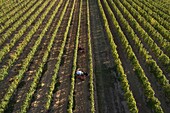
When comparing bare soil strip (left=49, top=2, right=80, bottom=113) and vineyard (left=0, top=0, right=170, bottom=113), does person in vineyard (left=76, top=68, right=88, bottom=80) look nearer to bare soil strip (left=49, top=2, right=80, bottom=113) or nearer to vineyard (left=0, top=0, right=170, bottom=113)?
vineyard (left=0, top=0, right=170, bottom=113)

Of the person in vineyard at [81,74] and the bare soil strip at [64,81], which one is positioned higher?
the person in vineyard at [81,74]

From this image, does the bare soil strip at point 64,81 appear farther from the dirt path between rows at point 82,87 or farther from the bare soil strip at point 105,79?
the bare soil strip at point 105,79

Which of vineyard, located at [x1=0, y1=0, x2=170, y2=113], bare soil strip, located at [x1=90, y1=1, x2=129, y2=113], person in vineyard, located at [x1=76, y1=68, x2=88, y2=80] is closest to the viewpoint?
bare soil strip, located at [x1=90, y1=1, x2=129, y2=113]

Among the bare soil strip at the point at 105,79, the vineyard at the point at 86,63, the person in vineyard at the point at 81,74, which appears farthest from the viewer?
the person in vineyard at the point at 81,74

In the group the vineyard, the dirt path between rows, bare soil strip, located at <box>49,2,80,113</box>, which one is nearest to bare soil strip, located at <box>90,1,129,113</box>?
the vineyard

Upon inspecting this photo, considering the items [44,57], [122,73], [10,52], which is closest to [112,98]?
[122,73]

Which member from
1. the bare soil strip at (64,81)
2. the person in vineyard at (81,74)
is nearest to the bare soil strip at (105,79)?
the person in vineyard at (81,74)

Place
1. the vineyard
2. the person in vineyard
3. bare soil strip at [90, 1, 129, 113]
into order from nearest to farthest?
bare soil strip at [90, 1, 129, 113] → the vineyard → the person in vineyard

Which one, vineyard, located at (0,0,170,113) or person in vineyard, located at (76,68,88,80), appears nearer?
vineyard, located at (0,0,170,113)

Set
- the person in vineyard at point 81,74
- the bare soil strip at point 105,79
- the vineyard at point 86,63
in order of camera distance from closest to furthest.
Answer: the bare soil strip at point 105,79 < the vineyard at point 86,63 < the person in vineyard at point 81,74
